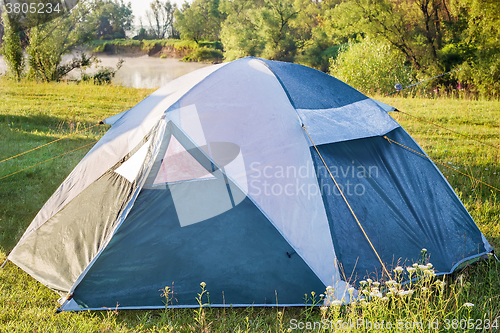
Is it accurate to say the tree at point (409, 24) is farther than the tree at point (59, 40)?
Yes

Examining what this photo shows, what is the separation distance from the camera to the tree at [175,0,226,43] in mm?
35562

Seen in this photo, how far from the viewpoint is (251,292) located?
256 cm

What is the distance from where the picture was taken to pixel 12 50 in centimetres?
1350

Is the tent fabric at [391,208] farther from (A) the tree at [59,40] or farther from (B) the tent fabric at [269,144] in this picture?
(A) the tree at [59,40]

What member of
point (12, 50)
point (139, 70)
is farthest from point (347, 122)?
point (139, 70)

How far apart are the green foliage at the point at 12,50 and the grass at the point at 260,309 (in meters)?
4.99

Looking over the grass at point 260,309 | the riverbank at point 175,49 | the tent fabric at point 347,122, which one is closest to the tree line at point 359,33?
the riverbank at point 175,49

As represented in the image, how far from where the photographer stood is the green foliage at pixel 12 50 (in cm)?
1313

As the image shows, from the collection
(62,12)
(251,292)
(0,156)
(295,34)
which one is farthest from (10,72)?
(295,34)

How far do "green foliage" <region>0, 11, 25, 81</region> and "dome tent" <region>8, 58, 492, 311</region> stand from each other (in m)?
13.2

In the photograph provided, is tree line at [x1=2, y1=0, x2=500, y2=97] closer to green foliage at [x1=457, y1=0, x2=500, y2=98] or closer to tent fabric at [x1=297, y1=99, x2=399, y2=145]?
green foliage at [x1=457, y1=0, x2=500, y2=98]

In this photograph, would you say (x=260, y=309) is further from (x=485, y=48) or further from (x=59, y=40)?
(x=485, y=48)

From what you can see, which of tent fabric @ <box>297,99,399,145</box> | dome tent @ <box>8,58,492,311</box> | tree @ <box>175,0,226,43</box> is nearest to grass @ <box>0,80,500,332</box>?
dome tent @ <box>8,58,492,311</box>

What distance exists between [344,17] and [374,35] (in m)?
2.12
